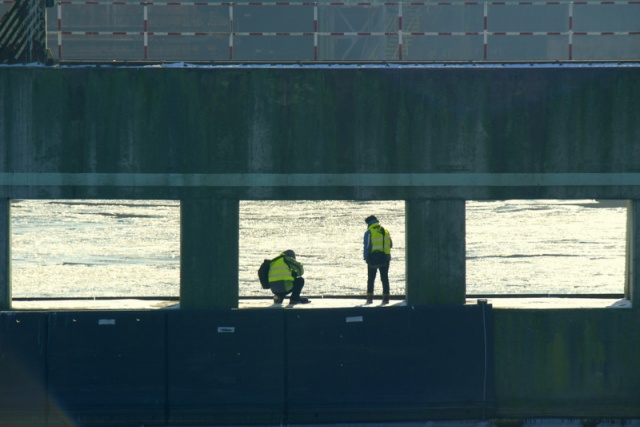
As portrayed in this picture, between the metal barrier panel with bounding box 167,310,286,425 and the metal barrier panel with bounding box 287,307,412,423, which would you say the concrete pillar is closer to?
the metal barrier panel with bounding box 167,310,286,425

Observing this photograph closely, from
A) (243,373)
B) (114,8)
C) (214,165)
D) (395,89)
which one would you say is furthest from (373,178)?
(114,8)

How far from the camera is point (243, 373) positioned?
45.4 ft

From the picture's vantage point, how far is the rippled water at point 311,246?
2905cm

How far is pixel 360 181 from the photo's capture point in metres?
14.2

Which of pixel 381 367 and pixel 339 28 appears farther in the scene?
pixel 339 28

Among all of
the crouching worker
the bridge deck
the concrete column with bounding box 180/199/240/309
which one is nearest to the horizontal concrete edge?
the concrete column with bounding box 180/199/240/309

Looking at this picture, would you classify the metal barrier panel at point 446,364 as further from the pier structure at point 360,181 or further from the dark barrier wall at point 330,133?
the dark barrier wall at point 330,133

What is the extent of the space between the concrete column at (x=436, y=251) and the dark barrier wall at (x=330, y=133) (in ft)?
0.74

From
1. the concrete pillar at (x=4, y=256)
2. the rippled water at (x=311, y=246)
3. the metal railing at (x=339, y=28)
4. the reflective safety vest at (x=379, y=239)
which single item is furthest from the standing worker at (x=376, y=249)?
the metal railing at (x=339, y=28)

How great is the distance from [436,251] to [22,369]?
226 inches

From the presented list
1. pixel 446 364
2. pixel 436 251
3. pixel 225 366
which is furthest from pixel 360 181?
pixel 225 366

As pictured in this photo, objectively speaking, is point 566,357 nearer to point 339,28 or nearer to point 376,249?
point 376,249

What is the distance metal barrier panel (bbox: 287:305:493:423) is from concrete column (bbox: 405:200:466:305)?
44cm

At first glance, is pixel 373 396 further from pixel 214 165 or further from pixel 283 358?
pixel 214 165
